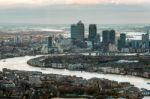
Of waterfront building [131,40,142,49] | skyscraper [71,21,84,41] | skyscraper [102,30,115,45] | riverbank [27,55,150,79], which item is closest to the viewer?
riverbank [27,55,150,79]

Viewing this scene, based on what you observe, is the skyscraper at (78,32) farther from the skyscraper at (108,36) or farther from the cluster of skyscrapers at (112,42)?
the skyscraper at (108,36)

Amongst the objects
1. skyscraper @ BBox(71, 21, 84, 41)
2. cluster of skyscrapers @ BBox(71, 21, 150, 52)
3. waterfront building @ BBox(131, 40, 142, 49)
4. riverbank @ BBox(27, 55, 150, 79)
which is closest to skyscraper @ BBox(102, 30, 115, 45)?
cluster of skyscrapers @ BBox(71, 21, 150, 52)

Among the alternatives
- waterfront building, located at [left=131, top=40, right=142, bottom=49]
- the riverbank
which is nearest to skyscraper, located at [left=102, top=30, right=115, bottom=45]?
waterfront building, located at [left=131, top=40, right=142, bottom=49]

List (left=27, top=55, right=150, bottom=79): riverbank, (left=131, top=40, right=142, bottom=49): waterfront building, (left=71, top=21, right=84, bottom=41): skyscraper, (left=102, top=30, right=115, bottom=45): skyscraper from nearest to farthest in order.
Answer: (left=27, top=55, right=150, bottom=79): riverbank, (left=131, top=40, right=142, bottom=49): waterfront building, (left=102, top=30, right=115, bottom=45): skyscraper, (left=71, top=21, right=84, bottom=41): skyscraper

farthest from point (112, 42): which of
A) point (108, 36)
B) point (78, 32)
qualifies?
point (78, 32)

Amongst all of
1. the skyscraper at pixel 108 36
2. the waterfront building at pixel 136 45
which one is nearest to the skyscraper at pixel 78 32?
the skyscraper at pixel 108 36

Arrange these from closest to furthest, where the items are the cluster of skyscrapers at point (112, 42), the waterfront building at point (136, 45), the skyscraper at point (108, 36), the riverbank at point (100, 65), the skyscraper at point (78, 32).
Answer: the riverbank at point (100, 65)
the cluster of skyscrapers at point (112, 42)
the waterfront building at point (136, 45)
the skyscraper at point (108, 36)
the skyscraper at point (78, 32)

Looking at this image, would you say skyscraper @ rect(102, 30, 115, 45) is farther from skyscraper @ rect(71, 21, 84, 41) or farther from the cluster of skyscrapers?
skyscraper @ rect(71, 21, 84, 41)

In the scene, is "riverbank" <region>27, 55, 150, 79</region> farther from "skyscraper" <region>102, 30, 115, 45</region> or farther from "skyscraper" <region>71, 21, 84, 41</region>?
"skyscraper" <region>71, 21, 84, 41</region>

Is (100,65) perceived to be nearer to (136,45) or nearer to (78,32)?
(136,45)

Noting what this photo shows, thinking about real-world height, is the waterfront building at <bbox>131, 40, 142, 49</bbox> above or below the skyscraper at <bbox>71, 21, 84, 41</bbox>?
below

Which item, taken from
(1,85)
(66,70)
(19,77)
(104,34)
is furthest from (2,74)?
(104,34)

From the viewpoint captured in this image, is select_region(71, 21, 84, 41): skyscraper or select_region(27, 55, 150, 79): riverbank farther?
select_region(71, 21, 84, 41): skyscraper
